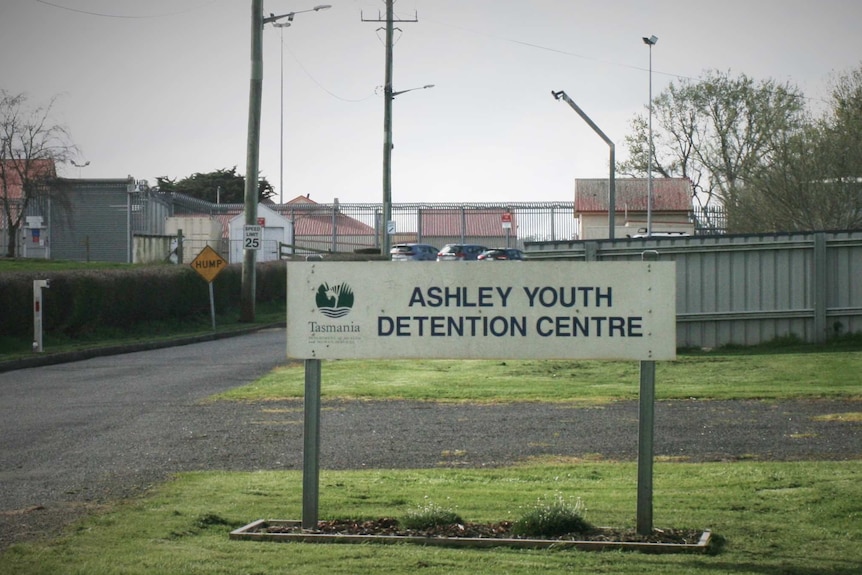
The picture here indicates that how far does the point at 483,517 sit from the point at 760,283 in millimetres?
15945

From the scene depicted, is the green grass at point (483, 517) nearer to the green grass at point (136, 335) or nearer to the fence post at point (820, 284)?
the fence post at point (820, 284)

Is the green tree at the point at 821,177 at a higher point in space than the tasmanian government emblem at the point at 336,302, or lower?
higher

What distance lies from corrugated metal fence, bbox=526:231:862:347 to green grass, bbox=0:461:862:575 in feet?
42.3

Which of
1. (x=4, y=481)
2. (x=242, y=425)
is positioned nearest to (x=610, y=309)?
(x=4, y=481)

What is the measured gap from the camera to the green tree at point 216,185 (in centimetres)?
10706

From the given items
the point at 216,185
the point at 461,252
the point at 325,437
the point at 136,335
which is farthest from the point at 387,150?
the point at 216,185

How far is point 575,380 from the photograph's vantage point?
1836 centimetres

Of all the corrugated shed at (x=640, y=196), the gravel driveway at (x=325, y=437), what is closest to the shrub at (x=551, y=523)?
the gravel driveway at (x=325, y=437)

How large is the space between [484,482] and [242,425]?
4629mm

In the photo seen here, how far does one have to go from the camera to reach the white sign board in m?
7.23

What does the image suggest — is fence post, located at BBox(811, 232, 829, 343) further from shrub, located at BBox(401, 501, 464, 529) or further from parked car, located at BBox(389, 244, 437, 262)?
parked car, located at BBox(389, 244, 437, 262)

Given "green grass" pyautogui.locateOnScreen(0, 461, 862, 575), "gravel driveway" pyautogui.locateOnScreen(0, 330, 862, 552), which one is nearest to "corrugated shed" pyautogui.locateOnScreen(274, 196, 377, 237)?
"gravel driveway" pyautogui.locateOnScreen(0, 330, 862, 552)

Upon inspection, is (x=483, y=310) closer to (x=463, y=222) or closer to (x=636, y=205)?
(x=463, y=222)

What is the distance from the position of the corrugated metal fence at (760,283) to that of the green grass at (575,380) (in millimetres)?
880
